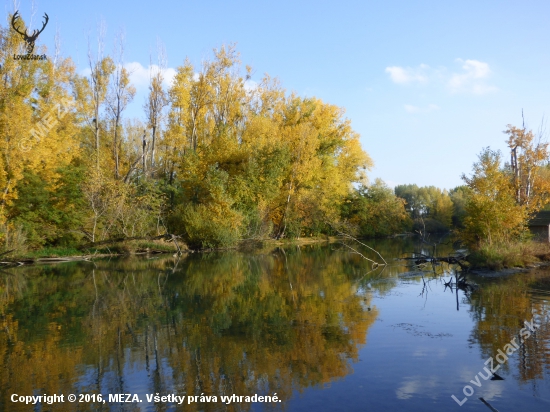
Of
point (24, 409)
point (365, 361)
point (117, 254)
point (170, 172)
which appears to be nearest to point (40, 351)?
point (24, 409)

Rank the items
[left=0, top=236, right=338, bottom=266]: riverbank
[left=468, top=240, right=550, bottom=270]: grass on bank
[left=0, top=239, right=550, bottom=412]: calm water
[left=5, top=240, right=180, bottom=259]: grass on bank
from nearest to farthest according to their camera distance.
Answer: [left=0, top=239, right=550, bottom=412]: calm water, [left=468, top=240, right=550, bottom=270]: grass on bank, [left=0, top=236, right=338, bottom=266]: riverbank, [left=5, top=240, right=180, bottom=259]: grass on bank

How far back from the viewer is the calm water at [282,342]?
6.16 metres

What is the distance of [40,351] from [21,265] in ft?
56.0

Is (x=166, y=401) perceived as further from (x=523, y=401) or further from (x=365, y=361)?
(x=523, y=401)

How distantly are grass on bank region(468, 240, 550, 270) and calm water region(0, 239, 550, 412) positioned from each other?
140 cm

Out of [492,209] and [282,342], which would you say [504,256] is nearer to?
[492,209]

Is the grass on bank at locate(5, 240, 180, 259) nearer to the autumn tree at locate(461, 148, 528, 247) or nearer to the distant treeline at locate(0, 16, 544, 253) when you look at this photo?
the distant treeline at locate(0, 16, 544, 253)

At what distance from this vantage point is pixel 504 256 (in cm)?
1772
